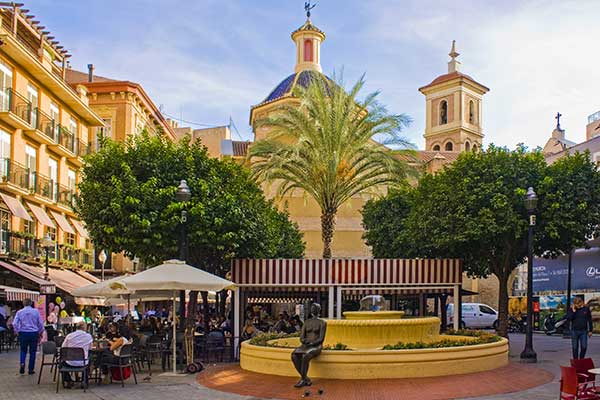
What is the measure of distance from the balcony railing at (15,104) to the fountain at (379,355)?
66.1 feet

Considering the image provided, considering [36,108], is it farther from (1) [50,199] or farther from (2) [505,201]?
(2) [505,201]

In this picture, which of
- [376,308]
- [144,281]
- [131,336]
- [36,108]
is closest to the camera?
[144,281]

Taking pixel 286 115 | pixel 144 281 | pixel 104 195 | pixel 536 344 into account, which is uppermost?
pixel 286 115

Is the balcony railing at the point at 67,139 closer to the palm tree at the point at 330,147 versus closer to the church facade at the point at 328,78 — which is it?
the church facade at the point at 328,78

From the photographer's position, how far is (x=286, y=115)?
28.2 meters

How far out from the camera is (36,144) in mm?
36219

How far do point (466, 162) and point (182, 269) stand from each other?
11.1 meters

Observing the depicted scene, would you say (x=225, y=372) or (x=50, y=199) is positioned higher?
(x=50, y=199)

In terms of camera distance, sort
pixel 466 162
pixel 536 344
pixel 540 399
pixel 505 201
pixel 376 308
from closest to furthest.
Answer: pixel 540 399 < pixel 376 308 < pixel 505 201 < pixel 466 162 < pixel 536 344

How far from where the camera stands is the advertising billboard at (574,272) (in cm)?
3912

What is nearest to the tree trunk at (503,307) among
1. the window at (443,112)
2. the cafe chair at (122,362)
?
the cafe chair at (122,362)

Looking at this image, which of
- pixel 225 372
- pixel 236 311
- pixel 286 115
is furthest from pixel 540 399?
pixel 286 115

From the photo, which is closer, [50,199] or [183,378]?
[183,378]

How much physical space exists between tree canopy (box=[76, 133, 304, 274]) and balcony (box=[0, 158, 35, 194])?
8469 millimetres
